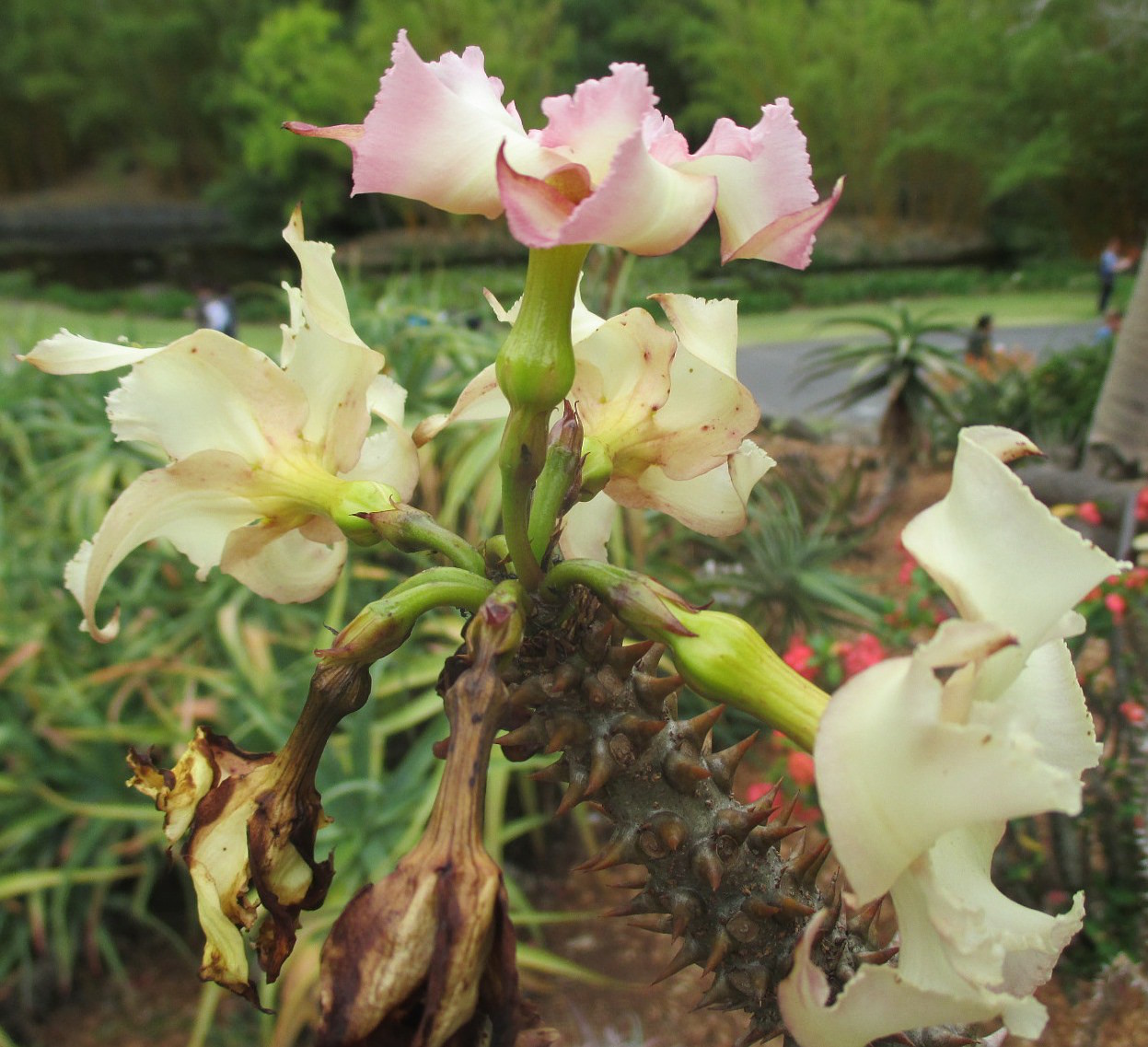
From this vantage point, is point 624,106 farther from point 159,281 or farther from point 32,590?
point 159,281

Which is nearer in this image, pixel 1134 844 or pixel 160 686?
pixel 1134 844

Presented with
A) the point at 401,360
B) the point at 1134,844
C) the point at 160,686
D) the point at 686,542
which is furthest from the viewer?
the point at 686,542

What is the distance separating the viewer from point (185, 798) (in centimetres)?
51

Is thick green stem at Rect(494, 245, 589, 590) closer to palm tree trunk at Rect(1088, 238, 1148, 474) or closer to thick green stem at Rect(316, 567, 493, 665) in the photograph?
thick green stem at Rect(316, 567, 493, 665)

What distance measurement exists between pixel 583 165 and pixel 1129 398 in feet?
16.0

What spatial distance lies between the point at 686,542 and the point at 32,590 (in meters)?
2.56

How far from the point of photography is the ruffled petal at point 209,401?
55 centimetres

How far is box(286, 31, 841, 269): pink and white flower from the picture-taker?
1.35 feet

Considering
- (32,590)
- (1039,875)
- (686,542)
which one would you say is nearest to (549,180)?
(1039,875)

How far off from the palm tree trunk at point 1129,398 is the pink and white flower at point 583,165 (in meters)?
4.65

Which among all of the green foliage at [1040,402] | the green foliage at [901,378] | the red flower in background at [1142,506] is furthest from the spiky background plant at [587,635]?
the green foliage at [1040,402]

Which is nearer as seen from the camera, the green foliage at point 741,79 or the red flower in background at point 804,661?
the red flower in background at point 804,661

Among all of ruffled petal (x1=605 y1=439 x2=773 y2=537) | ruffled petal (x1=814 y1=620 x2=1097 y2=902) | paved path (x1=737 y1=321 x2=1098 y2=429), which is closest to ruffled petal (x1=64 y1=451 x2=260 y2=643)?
ruffled petal (x1=605 y1=439 x2=773 y2=537)

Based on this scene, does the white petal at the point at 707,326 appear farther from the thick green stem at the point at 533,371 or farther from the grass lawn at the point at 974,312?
the grass lawn at the point at 974,312
